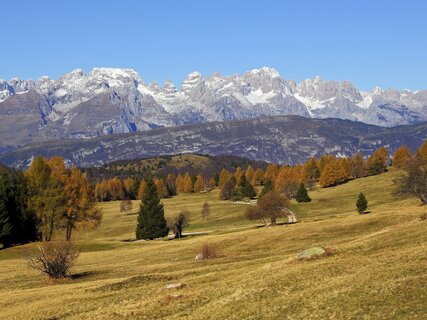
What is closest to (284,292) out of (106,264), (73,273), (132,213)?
(73,273)

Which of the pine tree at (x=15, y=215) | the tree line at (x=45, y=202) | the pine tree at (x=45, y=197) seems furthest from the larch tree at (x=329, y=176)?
the pine tree at (x=15, y=215)

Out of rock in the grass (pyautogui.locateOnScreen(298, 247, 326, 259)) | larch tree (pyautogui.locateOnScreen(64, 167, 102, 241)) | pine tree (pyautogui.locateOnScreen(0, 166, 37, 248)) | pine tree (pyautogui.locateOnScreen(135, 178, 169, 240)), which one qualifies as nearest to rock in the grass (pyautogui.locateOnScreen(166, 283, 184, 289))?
rock in the grass (pyautogui.locateOnScreen(298, 247, 326, 259))

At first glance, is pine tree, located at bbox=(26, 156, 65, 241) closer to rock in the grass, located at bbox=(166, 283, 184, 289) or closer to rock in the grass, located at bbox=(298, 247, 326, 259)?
rock in the grass, located at bbox=(166, 283, 184, 289)

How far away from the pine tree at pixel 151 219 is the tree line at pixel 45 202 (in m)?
9.12

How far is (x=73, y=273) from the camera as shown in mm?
54594

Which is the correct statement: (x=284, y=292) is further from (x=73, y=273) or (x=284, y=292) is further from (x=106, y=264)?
(x=106, y=264)

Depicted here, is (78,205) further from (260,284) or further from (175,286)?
(260,284)

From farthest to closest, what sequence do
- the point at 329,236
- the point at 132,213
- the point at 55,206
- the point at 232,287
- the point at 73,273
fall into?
1. the point at 132,213
2. the point at 55,206
3. the point at 329,236
4. the point at 73,273
5. the point at 232,287

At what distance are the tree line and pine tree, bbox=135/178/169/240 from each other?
912cm

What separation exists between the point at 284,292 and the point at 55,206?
70558mm

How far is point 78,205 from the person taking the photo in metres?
95.4

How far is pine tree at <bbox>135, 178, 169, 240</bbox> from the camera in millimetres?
102250

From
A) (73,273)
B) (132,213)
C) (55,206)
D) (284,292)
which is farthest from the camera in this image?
(132,213)

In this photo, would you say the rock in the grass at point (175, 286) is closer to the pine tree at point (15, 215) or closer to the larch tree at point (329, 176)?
the pine tree at point (15, 215)
